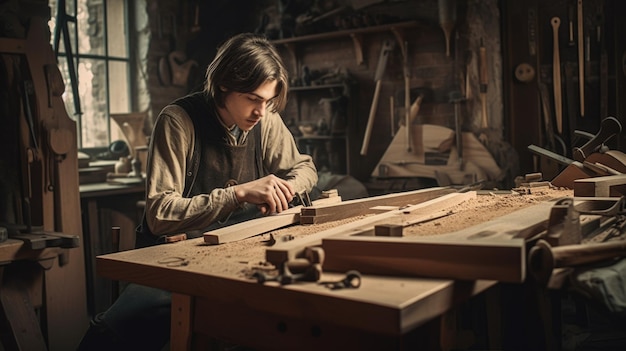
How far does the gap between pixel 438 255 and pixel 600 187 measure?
1.30m

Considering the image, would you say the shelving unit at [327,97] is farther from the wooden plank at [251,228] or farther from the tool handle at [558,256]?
the tool handle at [558,256]

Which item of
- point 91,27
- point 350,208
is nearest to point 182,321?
point 350,208

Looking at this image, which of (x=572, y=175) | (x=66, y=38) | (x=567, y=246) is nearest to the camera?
(x=567, y=246)

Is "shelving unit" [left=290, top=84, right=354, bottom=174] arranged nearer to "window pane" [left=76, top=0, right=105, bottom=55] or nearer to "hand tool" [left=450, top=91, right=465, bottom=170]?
"hand tool" [left=450, top=91, right=465, bottom=170]

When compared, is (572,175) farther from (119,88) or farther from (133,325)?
(119,88)

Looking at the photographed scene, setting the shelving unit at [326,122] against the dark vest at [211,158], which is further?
the shelving unit at [326,122]

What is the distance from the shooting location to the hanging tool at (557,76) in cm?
471

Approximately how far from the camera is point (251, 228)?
2234mm

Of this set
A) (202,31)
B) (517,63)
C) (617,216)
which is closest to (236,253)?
(617,216)

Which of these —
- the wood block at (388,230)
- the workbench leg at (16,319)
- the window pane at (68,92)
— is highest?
the window pane at (68,92)

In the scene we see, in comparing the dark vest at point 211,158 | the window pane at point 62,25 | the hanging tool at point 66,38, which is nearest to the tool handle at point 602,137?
the dark vest at point 211,158

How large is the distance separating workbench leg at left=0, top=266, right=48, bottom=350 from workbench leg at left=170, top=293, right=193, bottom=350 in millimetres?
1806

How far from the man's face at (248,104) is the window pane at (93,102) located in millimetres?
3273

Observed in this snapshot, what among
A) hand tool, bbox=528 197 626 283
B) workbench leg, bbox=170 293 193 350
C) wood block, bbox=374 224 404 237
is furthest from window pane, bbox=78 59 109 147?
hand tool, bbox=528 197 626 283
